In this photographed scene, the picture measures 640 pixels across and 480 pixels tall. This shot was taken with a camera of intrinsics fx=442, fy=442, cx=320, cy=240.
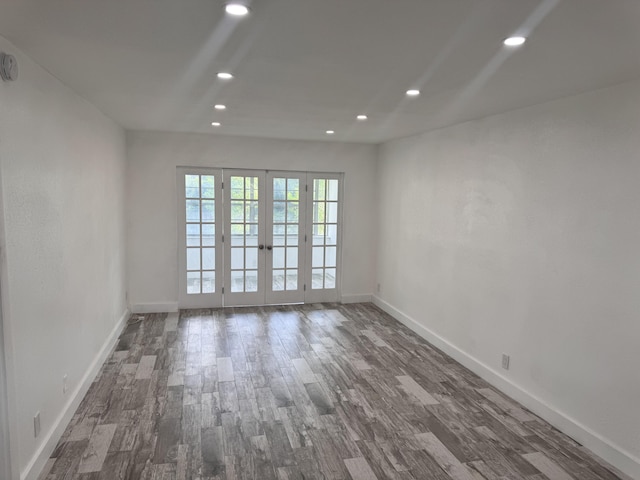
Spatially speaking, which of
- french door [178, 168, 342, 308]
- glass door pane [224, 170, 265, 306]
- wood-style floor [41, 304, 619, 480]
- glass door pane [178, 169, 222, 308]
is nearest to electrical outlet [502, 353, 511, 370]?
wood-style floor [41, 304, 619, 480]

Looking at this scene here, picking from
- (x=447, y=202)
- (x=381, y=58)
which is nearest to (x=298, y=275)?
(x=447, y=202)

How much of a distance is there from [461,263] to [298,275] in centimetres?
281

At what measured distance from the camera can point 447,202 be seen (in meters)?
4.86

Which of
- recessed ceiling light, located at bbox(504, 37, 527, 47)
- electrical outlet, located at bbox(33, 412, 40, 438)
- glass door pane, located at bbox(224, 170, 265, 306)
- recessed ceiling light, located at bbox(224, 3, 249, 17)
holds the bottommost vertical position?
electrical outlet, located at bbox(33, 412, 40, 438)

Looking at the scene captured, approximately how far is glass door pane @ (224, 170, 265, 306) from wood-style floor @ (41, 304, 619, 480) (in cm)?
138

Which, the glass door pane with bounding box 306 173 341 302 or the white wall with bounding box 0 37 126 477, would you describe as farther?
the glass door pane with bounding box 306 173 341 302

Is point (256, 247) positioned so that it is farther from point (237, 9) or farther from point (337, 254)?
point (237, 9)

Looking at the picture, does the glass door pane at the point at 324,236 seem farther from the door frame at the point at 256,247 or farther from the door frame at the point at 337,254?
the door frame at the point at 256,247

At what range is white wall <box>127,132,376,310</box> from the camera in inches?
230

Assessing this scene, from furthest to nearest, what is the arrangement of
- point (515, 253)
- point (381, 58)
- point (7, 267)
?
point (515, 253) → point (381, 58) → point (7, 267)

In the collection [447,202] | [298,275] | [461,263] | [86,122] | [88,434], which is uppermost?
[86,122]

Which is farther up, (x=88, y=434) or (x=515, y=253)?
(x=515, y=253)

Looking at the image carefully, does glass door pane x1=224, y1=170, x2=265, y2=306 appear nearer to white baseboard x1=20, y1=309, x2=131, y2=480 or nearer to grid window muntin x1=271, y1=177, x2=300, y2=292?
grid window muntin x1=271, y1=177, x2=300, y2=292

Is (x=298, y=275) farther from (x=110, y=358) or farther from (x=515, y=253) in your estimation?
(x=515, y=253)
